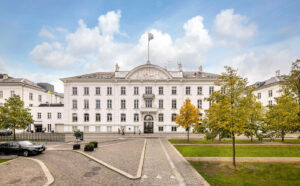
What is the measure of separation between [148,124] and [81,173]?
2767 centimetres

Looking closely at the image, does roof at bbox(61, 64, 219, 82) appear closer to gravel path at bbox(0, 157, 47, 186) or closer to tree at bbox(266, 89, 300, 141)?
tree at bbox(266, 89, 300, 141)

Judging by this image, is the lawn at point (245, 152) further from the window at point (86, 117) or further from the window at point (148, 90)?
the window at point (86, 117)

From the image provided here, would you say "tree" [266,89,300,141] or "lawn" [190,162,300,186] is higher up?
"tree" [266,89,300,141]

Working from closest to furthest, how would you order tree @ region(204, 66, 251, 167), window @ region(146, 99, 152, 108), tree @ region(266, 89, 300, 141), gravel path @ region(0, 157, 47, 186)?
gravel path @ region(0, 157, 47, 186)
tree @ region(266, 89, 300, 141)
tree @ region(204, 66, 251, 167)
window @ region(146, 99, 152, 108)

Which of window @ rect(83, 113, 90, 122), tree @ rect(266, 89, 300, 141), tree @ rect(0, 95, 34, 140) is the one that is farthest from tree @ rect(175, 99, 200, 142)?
tree @ rect(0, 95, 34, 140)

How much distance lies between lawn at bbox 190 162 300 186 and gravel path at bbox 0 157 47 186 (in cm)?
1039

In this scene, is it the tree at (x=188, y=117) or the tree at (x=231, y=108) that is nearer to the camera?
the tree at (x=231, y=108)

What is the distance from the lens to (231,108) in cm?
1192

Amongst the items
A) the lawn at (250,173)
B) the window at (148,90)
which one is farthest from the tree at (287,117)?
the window at (148,90)

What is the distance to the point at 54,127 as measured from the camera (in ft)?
128

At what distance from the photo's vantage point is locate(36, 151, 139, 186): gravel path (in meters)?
8.86

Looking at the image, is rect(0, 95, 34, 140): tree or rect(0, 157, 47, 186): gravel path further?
rect(0, 95, 34, 140): tree

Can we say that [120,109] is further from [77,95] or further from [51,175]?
[51,175]

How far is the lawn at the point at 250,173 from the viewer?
8875 mm
